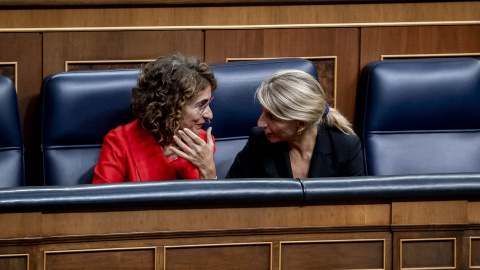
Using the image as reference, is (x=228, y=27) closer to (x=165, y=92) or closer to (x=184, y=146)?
(x=165, y=92)

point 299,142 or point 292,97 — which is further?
point 299,142

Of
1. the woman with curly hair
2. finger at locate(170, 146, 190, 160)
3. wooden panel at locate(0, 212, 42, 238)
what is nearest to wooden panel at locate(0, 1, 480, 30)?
the woman with curly hair

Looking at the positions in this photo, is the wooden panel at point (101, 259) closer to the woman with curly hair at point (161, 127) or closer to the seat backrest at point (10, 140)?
the woman with curly hair at point (161, 127)

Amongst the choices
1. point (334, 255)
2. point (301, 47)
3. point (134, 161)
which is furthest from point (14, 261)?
point (301, 47)

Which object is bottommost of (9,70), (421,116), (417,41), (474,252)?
(474,252)

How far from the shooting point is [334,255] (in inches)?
44.5

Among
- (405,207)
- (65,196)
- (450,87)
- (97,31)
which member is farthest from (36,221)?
(450,87)

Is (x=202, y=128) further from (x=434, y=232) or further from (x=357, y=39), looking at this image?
(x=434, y=232)

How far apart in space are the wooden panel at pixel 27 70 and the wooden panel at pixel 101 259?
89 centimetres

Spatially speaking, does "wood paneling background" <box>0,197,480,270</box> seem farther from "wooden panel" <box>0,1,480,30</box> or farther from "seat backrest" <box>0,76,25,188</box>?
"wooden panel" <box>0,1,480,30</box>

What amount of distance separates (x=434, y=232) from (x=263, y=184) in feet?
1.01

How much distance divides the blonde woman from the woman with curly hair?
12cm

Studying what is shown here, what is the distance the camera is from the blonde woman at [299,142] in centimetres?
160

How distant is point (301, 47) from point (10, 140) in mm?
885
